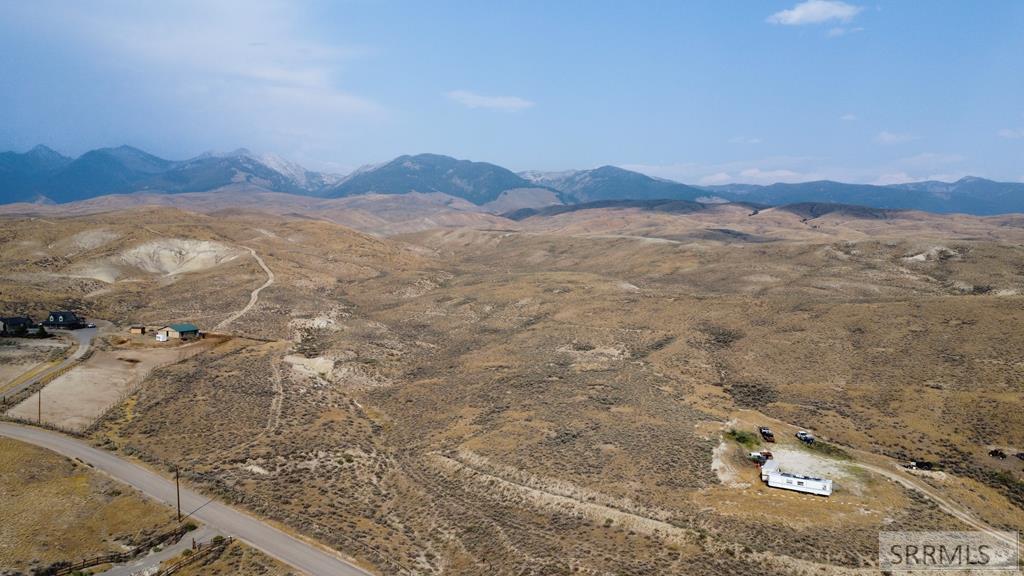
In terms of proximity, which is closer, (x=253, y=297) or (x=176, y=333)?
(x=176, y=333)

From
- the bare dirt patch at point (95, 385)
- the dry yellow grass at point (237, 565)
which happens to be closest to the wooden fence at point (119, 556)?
the dry yellow grass at point (237, 565)

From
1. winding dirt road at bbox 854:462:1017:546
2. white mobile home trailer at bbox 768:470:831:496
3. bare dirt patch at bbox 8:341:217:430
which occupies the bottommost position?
bare dirt patch at bbox 8:341:217:430

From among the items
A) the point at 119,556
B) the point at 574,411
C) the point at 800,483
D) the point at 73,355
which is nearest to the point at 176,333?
the point at 73,355

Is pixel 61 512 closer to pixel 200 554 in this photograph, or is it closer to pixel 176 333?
pixel 200 554

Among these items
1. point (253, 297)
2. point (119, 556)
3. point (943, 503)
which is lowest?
point (119, 556)

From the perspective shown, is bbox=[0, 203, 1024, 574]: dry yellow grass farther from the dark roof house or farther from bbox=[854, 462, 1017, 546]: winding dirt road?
the dark roof house

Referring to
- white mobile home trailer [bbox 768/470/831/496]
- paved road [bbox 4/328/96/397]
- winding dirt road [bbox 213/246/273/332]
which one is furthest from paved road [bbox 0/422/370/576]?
winding dirt road [bbox 213/246/273/332]
